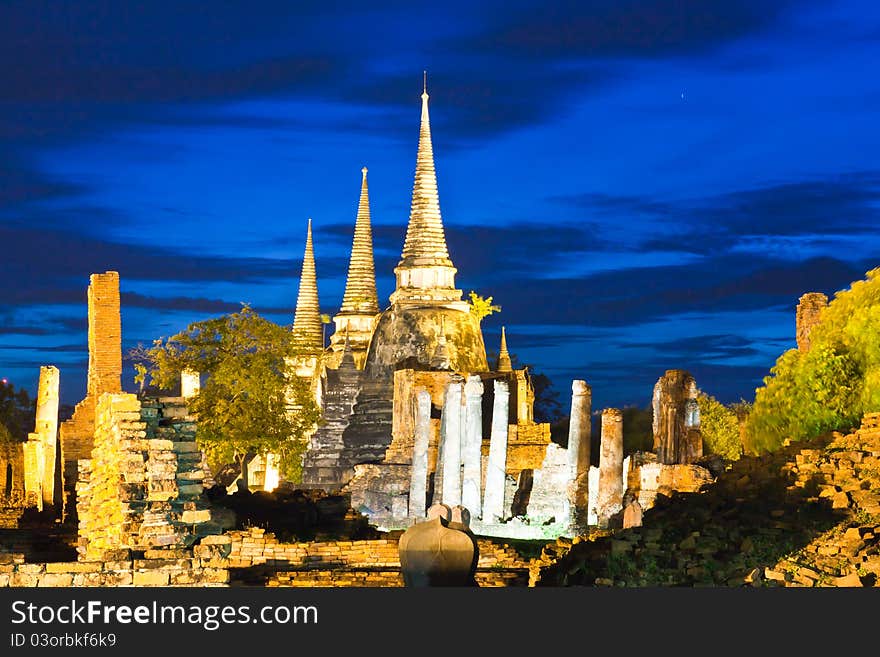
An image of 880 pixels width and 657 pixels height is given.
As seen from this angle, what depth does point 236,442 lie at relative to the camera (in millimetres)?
44062

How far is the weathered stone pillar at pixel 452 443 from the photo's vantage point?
36469mm

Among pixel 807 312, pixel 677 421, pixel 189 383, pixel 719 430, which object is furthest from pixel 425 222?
pixel 677 421

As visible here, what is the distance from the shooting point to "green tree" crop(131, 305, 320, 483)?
44.0 metres

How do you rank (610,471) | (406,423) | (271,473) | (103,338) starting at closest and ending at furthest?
(610,471) < (103,338) < (406,423) < (271,473)

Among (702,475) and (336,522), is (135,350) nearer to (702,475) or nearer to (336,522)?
(336,522)

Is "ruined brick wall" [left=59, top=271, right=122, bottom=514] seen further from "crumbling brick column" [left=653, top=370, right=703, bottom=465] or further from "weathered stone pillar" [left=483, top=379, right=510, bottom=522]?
"crumbling brick column" [left=653, top=370, right=703, bottom=465]

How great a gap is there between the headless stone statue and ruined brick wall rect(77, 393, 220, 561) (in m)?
2.18

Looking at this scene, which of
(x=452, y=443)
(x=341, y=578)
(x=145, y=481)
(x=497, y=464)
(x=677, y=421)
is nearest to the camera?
(x=145, y=481)

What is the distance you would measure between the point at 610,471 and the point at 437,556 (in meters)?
16.0

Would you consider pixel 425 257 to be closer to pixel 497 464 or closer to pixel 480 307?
pixel 480 307

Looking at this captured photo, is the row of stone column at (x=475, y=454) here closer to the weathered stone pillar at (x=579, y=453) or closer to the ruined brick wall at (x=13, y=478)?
the weathered stone pillar at (x=579, y=453)

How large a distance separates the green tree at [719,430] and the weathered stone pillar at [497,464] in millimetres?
13199

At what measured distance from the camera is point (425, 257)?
63062mm

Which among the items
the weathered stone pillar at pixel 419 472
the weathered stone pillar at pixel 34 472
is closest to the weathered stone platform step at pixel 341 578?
the weathered stone pillar at pixel 34 472
